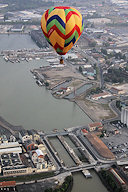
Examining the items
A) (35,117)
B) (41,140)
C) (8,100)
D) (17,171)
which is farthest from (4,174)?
(8,100)

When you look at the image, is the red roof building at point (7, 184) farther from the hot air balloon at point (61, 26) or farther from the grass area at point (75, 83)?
the grass area at point (75, 83)

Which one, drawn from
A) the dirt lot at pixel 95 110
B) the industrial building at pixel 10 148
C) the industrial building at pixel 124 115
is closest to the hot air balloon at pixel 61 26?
the industrial building at pixel 10 148

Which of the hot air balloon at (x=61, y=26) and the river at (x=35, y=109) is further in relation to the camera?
the river at (x=35, y=109)

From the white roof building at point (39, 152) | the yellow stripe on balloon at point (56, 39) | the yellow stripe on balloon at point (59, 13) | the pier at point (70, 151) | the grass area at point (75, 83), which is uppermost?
the yellow stripe on balloon at point (59, 13)

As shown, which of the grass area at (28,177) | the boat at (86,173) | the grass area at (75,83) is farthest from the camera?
the grass area at (75,83)

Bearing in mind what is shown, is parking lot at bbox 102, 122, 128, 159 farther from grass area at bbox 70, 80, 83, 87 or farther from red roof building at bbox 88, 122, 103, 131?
grass area at bbox 70, 80, 83, 87

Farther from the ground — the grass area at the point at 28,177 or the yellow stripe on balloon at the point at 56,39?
the yellow stripe on balloon at the point at 56,39

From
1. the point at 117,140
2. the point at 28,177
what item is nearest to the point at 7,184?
the point at 28,177

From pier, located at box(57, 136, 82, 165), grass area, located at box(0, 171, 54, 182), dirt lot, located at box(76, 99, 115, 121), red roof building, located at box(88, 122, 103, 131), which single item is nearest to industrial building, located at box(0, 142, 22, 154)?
grass area, located at box(0, 171, 54, 182)
